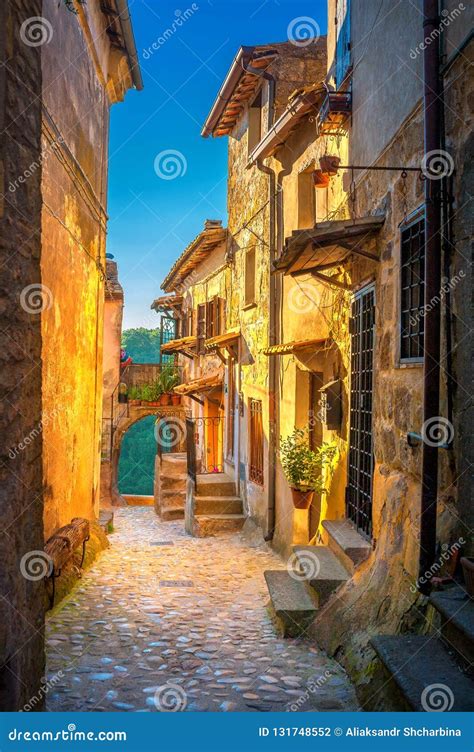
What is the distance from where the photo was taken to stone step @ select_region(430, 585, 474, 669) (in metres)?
3.34

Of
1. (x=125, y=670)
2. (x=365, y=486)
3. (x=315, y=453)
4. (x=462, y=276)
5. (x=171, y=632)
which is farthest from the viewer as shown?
(x=315, y=453)

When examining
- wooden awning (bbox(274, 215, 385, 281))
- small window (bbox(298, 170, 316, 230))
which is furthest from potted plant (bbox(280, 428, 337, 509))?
small window (bbox(298, 170, 316, 230))

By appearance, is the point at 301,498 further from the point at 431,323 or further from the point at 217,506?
the point at 431,323

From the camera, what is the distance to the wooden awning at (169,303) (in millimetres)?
25703

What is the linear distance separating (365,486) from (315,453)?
2648 millimetres

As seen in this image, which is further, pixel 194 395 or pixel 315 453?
pixel 194 395

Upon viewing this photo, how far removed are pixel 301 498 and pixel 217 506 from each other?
198 inches

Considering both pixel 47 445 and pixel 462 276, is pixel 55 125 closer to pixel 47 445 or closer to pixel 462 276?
pixel 47 445

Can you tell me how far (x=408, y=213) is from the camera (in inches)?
197

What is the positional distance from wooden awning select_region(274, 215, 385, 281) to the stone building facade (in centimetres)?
243

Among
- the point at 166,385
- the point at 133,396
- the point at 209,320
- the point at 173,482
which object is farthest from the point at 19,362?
the point at 166,385

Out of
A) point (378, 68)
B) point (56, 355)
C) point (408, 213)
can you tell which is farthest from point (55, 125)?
point (408, 213)

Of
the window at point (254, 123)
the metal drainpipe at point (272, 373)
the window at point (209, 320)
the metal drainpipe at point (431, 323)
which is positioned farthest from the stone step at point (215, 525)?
the metal drainpipe at point (431, 323)

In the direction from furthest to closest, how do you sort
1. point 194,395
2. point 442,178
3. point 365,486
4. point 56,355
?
point 194,395 < point 56,355 < point 365,486 < point 442,178
